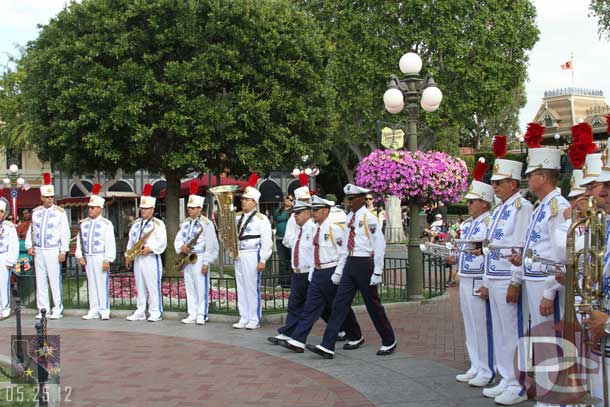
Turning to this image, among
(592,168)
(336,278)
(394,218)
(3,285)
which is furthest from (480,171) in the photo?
(394,218)

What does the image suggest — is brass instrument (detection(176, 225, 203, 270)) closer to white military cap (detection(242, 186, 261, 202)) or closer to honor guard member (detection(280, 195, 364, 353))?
white military cap (detection(242, 186, 261, 202))

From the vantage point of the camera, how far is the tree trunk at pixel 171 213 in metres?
17.3

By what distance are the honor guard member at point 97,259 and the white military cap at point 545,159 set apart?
27.6ft

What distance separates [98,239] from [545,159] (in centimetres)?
869

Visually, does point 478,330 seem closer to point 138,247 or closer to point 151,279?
point 151,279

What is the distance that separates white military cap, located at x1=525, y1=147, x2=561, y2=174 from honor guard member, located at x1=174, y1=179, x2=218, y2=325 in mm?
6717

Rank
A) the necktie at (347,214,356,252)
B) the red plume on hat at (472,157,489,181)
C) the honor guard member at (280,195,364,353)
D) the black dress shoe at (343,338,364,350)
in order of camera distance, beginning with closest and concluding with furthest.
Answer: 1. the red plume on hat at (472,157,489,181)
2. the necktie at (347,214,356,252)
3. the honor guard member at (280,195,364,353)
4. the black dress shoe at (343,338,364,350)

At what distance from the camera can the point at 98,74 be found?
50.1ft

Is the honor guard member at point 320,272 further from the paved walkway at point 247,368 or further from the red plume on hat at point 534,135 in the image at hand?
the red plume on hat at point 534,135

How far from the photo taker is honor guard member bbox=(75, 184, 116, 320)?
1260 centimetres

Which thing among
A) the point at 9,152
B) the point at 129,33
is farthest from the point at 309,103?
the point at 9,152

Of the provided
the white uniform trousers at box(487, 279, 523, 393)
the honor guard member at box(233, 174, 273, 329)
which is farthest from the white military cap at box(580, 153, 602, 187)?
the honor guard member at box(233, 174, 273, 329)

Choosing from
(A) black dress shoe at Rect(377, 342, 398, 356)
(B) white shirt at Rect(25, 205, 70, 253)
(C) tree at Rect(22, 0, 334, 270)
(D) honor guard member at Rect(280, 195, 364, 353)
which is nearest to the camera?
(A) black dress shoe at Rect(377, 342, 398, 356)

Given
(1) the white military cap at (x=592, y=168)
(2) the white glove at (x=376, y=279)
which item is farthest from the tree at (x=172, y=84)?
(1) the white military cap at (x=592, y=168)
